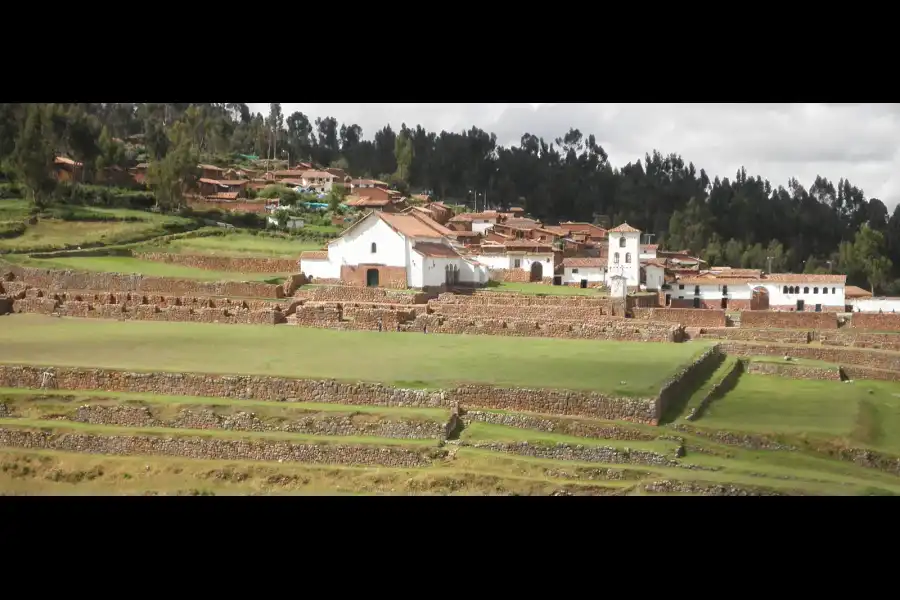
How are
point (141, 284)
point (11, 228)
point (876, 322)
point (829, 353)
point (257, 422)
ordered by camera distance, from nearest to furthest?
point (257, 422) < point (829, 353) < point (876, 322) < point (141, 284) < point (11, 228)

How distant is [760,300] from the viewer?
29234mm

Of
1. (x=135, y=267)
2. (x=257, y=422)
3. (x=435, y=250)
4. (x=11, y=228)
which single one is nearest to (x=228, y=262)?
(x=135, y=267)

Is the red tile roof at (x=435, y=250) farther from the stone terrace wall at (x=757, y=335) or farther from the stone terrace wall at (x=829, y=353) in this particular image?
the stone terrace wall at (x=829, y=353)

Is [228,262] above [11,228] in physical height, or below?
below

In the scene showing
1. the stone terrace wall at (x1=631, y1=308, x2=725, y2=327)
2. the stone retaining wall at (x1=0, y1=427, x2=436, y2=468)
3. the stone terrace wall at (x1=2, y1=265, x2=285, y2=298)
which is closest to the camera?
the stone retaining wall at (x1=0, y1=427, x2=436, y2=468)

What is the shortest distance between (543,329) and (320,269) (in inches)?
306

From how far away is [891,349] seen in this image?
21500 millimetres

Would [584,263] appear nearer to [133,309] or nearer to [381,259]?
[381,259]

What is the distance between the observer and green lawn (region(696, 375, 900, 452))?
13.9m

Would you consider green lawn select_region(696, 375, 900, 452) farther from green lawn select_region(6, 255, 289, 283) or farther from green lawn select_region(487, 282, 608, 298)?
green lawn select_region(6, 255, 289, 283)

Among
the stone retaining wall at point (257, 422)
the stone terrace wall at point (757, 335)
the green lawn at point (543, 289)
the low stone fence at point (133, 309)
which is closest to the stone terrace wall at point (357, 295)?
the low stone fence at point (133, 309)

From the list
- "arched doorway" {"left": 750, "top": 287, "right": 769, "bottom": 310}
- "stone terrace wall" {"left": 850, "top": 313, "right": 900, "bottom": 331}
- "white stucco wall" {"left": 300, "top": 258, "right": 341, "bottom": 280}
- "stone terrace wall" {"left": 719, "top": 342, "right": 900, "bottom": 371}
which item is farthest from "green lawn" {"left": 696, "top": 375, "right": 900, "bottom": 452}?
"white stucco wall" {"left": 300, "top": 258, "right": 341, "bottom": 280}

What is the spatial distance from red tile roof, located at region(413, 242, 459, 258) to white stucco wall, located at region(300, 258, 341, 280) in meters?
2.40

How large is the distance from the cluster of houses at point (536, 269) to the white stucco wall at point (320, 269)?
0.09 feet
